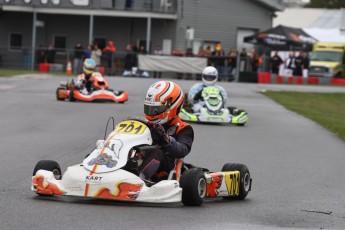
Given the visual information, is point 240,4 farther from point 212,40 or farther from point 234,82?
point 234,82

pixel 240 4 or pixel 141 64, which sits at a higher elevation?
pixel 240 4

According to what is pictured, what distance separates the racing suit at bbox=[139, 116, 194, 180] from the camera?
27.1ft

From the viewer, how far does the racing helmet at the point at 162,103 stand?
336 inches

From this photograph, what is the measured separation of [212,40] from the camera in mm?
49344

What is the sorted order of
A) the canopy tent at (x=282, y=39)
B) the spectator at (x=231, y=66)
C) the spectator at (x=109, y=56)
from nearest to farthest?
the spectator at (x=231, y=66) < the spectator at (x=109, y=56) < the canopy tent at (x=282, y=39)

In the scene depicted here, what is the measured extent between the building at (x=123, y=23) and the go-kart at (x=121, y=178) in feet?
122

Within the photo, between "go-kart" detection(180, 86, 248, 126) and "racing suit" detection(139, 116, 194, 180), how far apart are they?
10.2 m

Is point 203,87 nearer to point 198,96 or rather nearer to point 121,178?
point 198,96

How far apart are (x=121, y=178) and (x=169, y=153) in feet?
2.80

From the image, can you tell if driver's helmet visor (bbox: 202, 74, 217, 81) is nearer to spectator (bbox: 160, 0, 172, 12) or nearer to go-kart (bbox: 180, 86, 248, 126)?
go-kart (bbox: 180, 86, 248, 126)

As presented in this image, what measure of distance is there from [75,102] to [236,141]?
29.0 feet

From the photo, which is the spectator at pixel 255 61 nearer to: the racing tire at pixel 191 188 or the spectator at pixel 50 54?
the spectator at pixel 50 54

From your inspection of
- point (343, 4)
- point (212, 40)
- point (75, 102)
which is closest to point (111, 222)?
point (75, 102)

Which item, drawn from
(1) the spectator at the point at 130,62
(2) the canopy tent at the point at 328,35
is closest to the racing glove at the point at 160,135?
(1) the spectator at the point at 130,62
